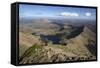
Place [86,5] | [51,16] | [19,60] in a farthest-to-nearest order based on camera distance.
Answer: [86,5]
[51,16]
[19,60]

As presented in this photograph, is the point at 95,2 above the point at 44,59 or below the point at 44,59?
above

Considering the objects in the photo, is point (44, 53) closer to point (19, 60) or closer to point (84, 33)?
point (19, 60)

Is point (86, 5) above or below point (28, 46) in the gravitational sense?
above

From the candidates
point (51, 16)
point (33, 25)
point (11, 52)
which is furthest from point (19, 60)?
point (51, 16)

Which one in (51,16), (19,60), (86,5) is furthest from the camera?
(86,5)

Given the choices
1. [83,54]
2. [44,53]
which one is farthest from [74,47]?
[44,53]

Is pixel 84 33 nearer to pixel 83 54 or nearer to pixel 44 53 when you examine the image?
pixel 83 54

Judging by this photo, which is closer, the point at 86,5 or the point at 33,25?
the point at 33,25

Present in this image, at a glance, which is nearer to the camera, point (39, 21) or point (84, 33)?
point (39, 21)

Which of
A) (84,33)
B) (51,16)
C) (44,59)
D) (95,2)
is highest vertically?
(95,2)
